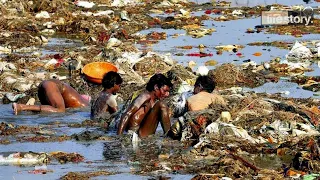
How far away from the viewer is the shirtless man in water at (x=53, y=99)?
12.8 m

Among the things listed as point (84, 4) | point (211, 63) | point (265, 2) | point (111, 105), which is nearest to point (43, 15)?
point (84, 4)

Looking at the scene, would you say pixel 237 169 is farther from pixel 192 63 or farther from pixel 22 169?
pixel 192 63

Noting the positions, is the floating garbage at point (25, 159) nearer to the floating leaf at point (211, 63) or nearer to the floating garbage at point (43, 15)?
the floating leaf at point (211, 63)

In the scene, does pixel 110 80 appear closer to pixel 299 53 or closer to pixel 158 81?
pixel 158 81

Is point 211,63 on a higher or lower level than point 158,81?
lower

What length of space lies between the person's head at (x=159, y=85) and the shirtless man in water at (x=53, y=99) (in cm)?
250

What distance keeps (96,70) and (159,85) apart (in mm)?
4313

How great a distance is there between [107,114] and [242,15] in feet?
45.1

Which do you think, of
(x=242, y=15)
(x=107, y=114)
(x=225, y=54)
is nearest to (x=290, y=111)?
(x=107, y=114)

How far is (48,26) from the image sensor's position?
72.3 feet

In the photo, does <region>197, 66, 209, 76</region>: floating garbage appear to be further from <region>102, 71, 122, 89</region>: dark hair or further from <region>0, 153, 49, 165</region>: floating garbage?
<region>0, 153, 49, 165</region>: floating garbage

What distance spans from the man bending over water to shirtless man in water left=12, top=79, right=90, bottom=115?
2.91 ft

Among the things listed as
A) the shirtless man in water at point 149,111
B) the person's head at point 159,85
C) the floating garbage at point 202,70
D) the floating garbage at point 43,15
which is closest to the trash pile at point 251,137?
the shirtless man in water at point 149,111

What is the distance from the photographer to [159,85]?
10.6 m
